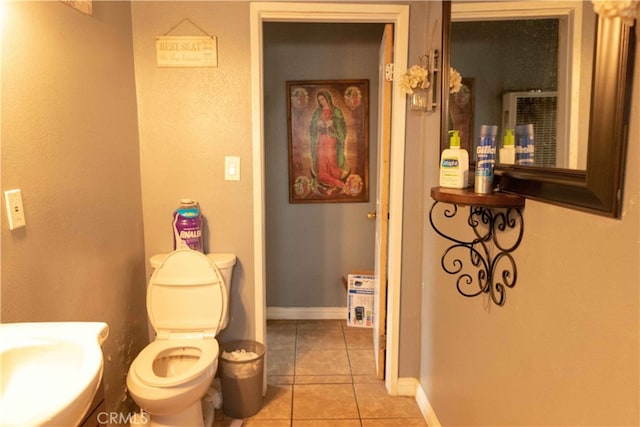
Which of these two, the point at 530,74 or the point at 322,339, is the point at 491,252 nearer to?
the point at 530,74

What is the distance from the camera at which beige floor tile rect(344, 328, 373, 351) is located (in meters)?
2.91

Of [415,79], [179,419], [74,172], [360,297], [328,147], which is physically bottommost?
[179,419]

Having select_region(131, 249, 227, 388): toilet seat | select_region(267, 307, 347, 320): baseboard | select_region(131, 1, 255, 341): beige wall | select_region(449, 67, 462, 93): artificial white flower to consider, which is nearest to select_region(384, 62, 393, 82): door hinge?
select_region(449, 67, 462, 93): artificial white flower

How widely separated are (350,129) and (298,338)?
1.65 m

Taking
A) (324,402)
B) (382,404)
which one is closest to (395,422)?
(382,404)

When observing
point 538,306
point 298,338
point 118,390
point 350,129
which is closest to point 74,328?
point 118,390

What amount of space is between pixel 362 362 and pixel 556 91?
7.08 ft

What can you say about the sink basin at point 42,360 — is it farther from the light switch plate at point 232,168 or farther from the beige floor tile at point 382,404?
the beige floor tile at point 382,404

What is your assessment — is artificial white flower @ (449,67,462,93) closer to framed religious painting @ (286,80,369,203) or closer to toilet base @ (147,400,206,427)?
framed religious painting @ (286,80,369,203)

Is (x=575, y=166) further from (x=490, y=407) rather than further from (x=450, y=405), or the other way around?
(x=450, y=405)

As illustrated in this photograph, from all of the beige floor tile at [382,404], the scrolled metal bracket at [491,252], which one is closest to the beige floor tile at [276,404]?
the beige floor tile at [382,404]

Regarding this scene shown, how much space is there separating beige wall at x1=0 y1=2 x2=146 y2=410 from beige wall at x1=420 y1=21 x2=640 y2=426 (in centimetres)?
150

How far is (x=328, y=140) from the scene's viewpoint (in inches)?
124

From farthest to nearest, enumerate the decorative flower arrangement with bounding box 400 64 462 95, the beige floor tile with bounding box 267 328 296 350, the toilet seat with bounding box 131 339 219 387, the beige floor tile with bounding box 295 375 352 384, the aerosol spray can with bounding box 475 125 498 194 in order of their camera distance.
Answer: the beige floor tile with bounding box 267 328 296 350 < the beige floor tile with bounding box 295 375 352 384 < the decorative flower arrangement with bounding box 400 64 462 95 < the toilet seat with bounding box 131 339 219 387 < the aerosol spray can with bounding box 475 125 498 194
